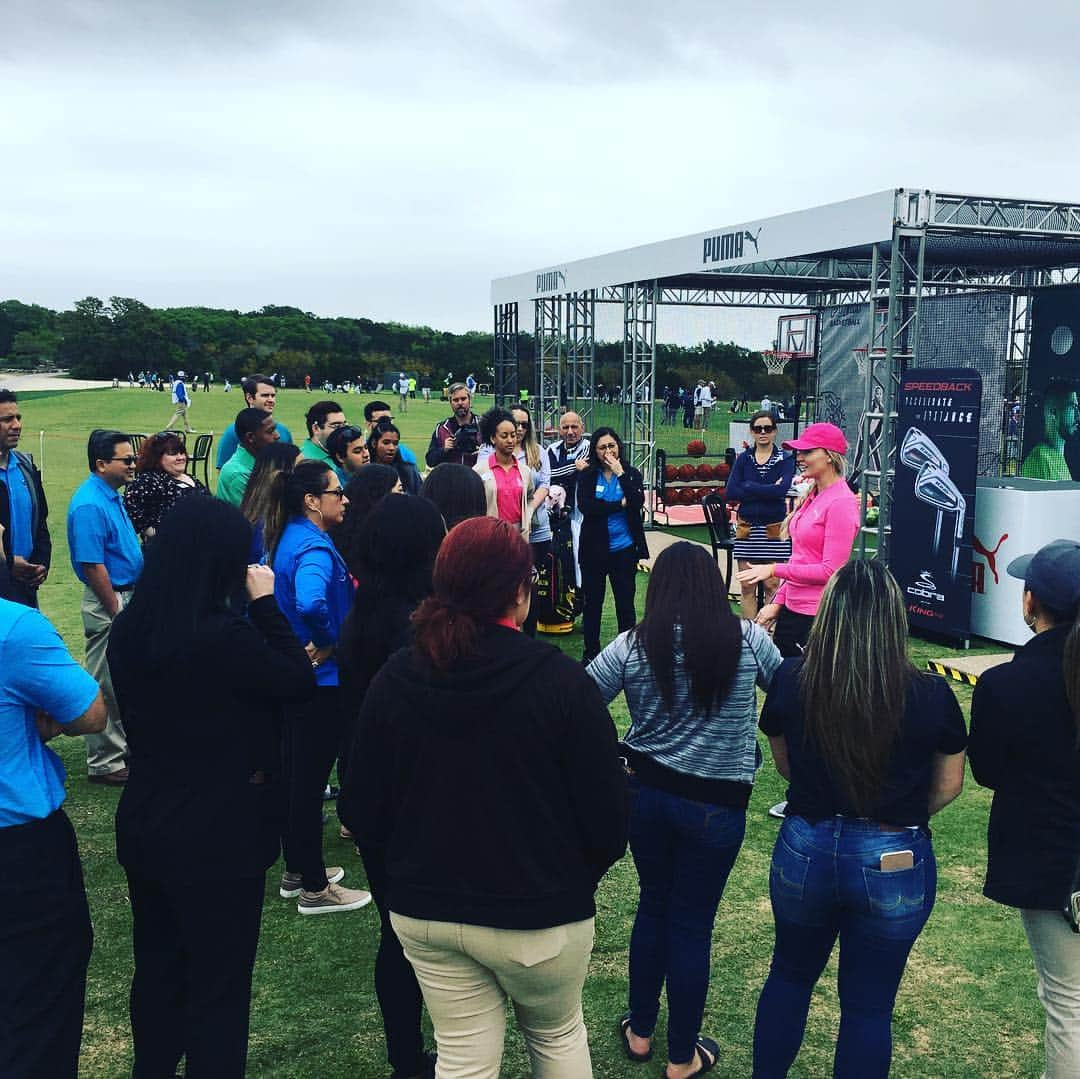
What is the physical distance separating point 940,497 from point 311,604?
236 inches

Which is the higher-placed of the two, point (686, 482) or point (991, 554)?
point (991, 554)

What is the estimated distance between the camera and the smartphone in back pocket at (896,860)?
2244mm

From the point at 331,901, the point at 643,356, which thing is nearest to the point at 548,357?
the point at 643,356

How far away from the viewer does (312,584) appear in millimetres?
3475

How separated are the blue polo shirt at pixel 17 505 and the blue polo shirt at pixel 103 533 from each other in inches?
23.8

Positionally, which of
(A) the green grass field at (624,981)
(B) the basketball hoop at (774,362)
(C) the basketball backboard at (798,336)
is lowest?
(A) the green grass field at (624,981)

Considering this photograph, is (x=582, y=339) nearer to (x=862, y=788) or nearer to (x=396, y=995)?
(x=396, y=995)

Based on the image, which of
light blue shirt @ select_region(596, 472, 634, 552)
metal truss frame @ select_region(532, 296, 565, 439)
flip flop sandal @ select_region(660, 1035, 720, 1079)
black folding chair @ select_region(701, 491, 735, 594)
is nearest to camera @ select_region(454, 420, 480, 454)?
light blue shirt @ select_region(596, 472, 634, 552)

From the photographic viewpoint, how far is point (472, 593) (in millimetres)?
1959

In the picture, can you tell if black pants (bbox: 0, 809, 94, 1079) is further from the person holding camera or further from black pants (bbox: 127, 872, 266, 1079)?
the person holding camera

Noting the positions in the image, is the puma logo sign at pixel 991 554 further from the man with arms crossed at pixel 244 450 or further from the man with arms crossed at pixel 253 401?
the man with arms crossed at pixel 244 450

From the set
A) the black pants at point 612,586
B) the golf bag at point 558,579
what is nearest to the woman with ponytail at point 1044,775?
the black pants at point 612,586

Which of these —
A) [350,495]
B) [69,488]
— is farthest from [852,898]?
[69,488]

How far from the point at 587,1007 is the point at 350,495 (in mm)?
2072
